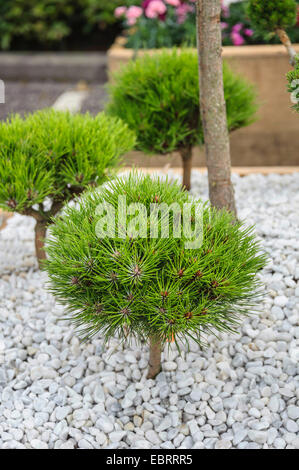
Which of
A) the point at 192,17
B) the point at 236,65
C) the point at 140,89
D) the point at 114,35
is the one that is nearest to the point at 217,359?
the point at 140,89

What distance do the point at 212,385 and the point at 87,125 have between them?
0.92m

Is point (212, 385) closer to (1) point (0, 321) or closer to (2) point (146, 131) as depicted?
(1) point (0, 321)

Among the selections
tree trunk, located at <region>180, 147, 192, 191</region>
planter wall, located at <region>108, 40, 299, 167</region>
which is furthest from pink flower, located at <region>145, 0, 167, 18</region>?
tree trunk, located at <region>180, 147, 192, 191</region>

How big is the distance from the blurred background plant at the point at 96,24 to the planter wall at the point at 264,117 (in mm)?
291

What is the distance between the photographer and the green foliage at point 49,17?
5211 millimetres

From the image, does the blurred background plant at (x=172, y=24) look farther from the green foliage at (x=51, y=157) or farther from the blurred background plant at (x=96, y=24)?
the green foliage at (x=51, y=157)

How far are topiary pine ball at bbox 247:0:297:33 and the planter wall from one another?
3.90ft

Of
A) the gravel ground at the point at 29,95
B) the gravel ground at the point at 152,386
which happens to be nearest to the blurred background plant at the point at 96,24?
the gravel ground at the point at 29,95

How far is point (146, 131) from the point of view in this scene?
2.35 metres

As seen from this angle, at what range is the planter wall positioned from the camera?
3350 mm

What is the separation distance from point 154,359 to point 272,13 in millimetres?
1217

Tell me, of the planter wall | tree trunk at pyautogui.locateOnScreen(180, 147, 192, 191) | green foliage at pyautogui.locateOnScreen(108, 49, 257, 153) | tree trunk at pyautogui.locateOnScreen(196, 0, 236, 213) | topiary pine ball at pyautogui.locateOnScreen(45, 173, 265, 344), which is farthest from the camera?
the planter wall

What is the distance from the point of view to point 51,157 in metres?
1.90

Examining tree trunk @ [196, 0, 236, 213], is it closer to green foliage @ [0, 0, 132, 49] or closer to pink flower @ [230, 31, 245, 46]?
pink flower @ [230, 31, 245, 46]
